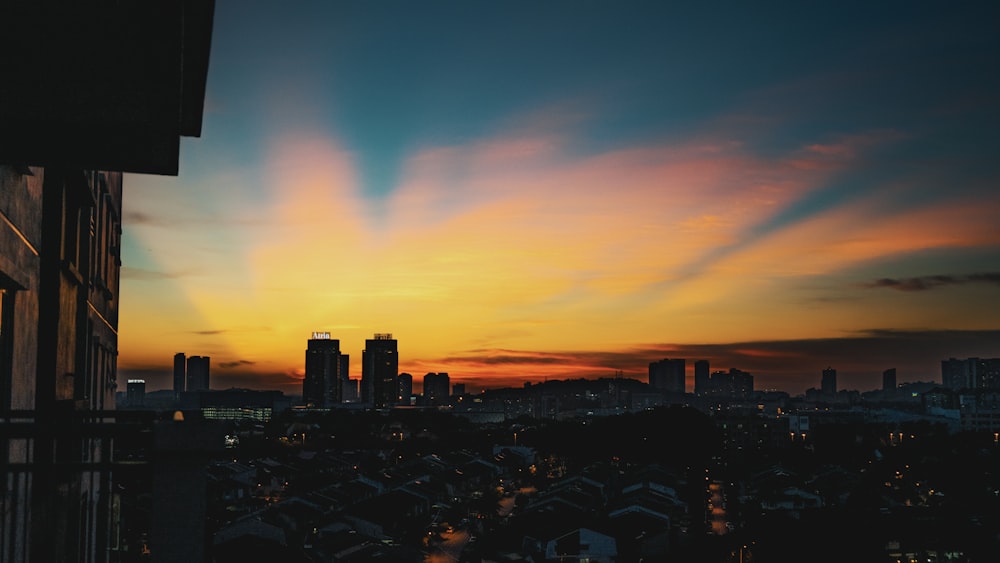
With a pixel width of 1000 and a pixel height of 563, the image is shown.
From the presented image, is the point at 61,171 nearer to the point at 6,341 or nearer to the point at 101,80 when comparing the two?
the point at 6,341

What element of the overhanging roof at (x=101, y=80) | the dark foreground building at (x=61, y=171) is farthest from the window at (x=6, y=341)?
the overhanging roof at (x=101, y=80)

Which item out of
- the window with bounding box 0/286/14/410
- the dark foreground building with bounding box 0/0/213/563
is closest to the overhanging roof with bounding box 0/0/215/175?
the dark foreground building with bounding box 0/0/213/563

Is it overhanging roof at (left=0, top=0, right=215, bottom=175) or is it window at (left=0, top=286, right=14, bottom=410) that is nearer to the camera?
overhanging roof at (left=0, top=0, right=215, bottom=175)

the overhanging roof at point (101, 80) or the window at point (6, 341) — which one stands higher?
the overhanging roof at point (101, 80)

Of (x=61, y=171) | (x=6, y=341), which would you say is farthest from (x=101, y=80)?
(x=61, y=171)

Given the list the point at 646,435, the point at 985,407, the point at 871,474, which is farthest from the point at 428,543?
the point at 985,407

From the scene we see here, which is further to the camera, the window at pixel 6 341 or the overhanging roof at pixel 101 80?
the window at pixel 6 341

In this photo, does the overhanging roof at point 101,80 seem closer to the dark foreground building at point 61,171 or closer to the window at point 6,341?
the dark foreground building at point 61,171

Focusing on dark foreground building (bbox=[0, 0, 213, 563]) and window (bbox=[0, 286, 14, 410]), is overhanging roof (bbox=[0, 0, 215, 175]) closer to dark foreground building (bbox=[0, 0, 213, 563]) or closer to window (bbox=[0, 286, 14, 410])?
dark foreground building (bbox=[0, 0, 213, 563])
